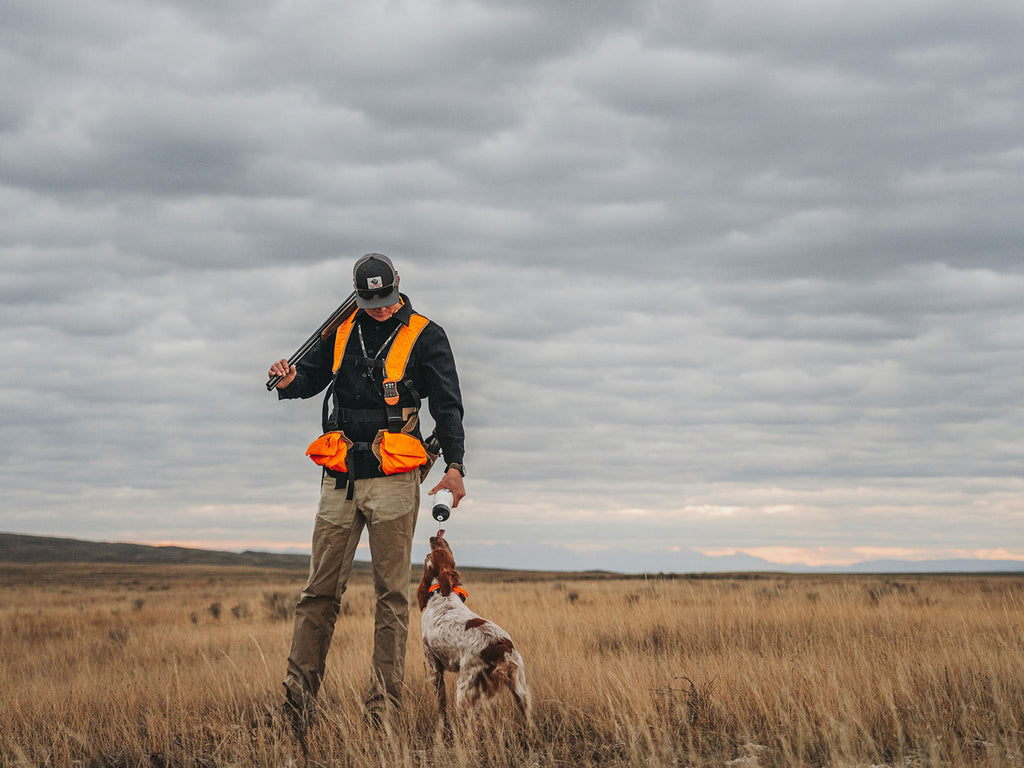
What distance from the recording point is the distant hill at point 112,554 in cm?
10344

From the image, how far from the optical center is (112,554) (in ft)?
382

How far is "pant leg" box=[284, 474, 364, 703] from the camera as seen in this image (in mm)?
5410

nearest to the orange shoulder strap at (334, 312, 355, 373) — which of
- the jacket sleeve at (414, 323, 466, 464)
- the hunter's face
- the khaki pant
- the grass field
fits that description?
the hunter's face

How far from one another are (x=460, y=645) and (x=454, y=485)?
3.10ft

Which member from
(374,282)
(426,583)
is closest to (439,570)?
(426,583)

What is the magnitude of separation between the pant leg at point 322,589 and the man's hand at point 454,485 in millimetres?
583

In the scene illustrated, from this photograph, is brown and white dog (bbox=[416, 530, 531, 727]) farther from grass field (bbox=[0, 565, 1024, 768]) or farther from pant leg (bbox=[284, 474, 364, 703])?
pant leg (bbox=[284, 474, 364, 703])

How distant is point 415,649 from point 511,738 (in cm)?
404

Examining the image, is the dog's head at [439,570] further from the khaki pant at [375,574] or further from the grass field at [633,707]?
the grass field at [633,707]

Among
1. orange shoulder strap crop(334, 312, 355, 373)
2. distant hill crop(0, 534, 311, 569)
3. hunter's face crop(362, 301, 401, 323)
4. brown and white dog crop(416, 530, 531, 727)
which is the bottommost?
distant hill crop(0, 534, 311, 569)

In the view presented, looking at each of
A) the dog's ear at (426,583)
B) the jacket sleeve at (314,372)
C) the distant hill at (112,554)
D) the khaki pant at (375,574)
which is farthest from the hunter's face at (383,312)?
the distant hill at (112,554)

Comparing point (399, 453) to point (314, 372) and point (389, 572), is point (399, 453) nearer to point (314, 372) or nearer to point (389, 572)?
point (389, 572)

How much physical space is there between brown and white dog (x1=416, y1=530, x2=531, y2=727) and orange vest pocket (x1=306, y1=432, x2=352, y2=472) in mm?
781

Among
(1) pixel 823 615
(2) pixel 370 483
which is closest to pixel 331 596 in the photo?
(2) pixel 370 483
